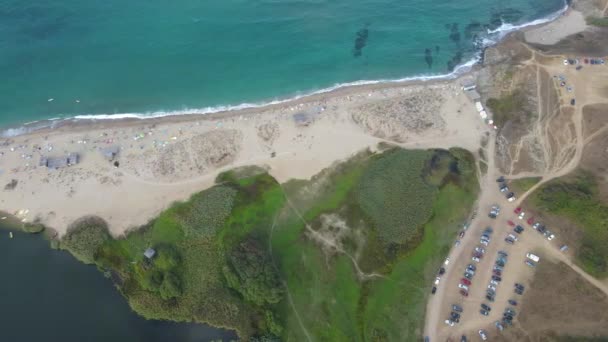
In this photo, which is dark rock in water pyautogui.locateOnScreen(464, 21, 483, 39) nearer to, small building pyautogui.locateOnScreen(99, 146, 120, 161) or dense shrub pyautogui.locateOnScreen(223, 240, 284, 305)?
dense shrub pyautogui.locateOnScreen(223, 240, 284, 305)

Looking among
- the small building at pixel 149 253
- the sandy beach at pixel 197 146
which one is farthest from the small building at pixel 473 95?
the small building at pixel 149 253

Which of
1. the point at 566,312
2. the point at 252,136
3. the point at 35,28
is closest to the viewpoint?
the point at 566,312

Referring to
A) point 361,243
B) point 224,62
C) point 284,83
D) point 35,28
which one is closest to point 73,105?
point 35,28

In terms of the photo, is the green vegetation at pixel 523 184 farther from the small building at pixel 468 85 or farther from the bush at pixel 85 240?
the bush at pixel 85 240

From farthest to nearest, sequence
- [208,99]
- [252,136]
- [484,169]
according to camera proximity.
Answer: [208,99], [252,136], [484,169]

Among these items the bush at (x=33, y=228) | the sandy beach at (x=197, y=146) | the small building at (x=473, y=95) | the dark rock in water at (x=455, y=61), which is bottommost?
the bush at (x=33, y=228)

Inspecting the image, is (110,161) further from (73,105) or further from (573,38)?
(573,38)

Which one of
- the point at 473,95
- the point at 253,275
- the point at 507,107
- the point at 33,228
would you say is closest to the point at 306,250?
the point at 253,275
